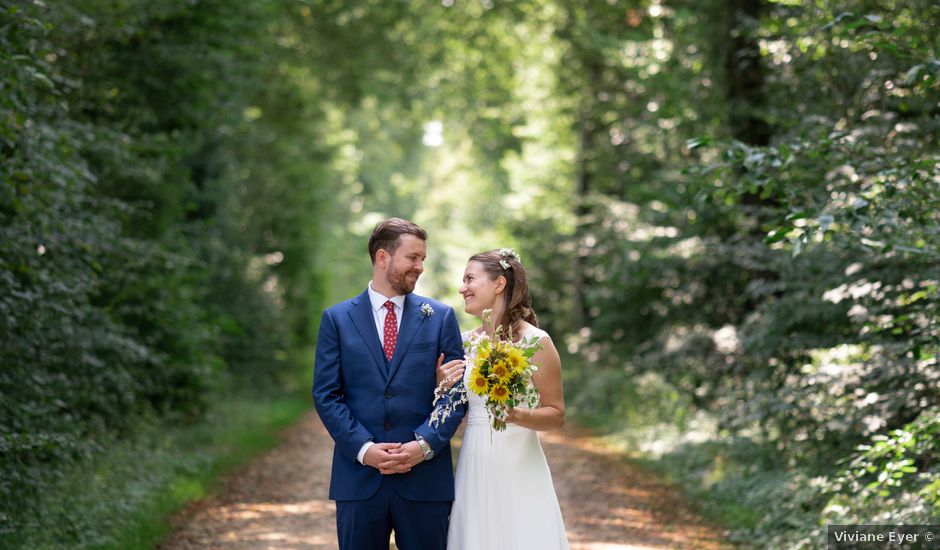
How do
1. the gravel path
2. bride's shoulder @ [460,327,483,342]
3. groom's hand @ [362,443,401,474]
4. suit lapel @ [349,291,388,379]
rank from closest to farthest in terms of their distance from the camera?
groom's hand @ [362,443,401,474] < suit lapel @ [349,291,388,379] < bride's shoulder @ [460,327,483,342] < the gravel path

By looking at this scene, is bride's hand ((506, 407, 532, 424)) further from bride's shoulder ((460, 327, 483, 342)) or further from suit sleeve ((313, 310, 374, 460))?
suit sleeve ((313, 310, 374, 460))

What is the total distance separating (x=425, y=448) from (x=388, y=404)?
0.84 ft

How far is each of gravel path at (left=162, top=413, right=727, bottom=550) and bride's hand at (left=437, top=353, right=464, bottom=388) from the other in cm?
392

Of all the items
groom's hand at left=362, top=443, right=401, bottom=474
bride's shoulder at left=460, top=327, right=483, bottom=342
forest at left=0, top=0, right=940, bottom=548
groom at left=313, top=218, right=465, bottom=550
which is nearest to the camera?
groom's hand at left=362, top=443, right=401, bottom=474

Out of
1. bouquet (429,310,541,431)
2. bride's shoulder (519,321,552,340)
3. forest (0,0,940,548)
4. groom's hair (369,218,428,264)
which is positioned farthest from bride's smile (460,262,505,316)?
forest (0,0,940,548)

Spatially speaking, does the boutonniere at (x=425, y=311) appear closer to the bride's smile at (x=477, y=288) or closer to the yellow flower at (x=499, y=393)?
the bride's smile at (x=477, y=288)

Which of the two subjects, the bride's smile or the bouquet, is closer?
the bouquet

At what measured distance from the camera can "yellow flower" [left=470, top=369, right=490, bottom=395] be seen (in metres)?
4.38

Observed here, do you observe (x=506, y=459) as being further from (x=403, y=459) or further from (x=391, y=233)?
(x=391, y=233)

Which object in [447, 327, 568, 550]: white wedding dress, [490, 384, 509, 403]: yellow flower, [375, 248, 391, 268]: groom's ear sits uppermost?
[375, 248, 391, 268]: groom's ear

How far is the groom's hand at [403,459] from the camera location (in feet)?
14.3

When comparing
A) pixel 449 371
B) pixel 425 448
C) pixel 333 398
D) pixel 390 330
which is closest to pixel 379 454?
pixel 425 448

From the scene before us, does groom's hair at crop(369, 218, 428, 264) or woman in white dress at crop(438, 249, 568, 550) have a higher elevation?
groom's hair at crop(369, 218, 428, 264)

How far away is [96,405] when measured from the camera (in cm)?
1030
